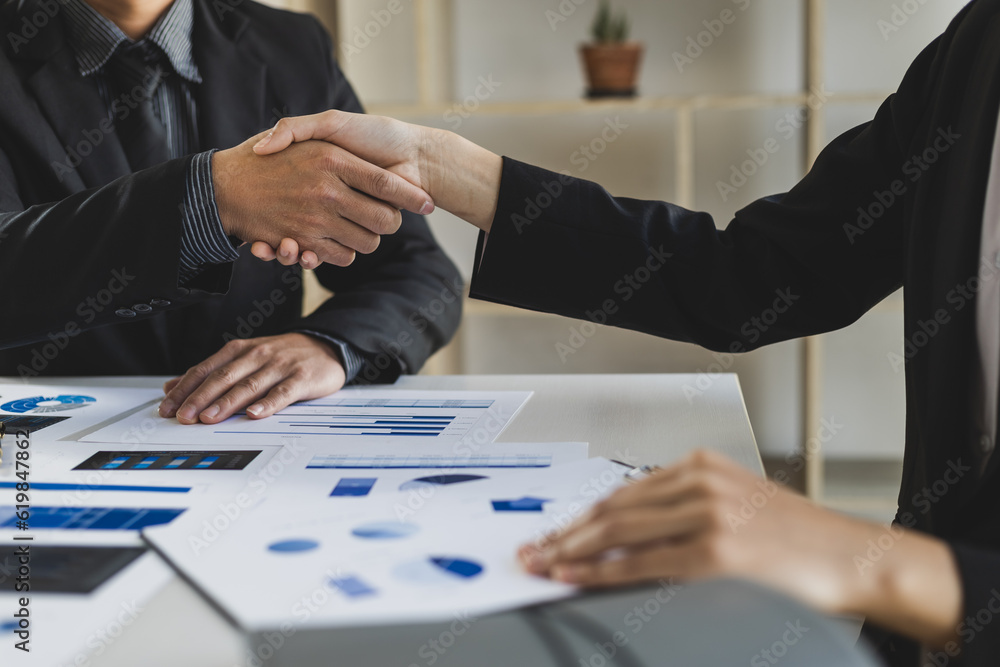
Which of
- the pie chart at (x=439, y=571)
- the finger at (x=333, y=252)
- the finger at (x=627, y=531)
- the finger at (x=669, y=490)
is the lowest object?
the pie chart at (x=439, y=571)

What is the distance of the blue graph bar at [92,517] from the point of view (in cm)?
67

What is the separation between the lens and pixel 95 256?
1.01 metres

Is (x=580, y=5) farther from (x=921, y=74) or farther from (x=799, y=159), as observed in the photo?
(x=921, y=74)

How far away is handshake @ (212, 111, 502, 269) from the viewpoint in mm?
1116

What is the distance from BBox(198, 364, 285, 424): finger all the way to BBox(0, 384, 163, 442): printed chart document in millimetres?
126

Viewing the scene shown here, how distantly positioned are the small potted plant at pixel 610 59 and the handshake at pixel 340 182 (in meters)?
1.40

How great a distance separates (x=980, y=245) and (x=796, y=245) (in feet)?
1.02
